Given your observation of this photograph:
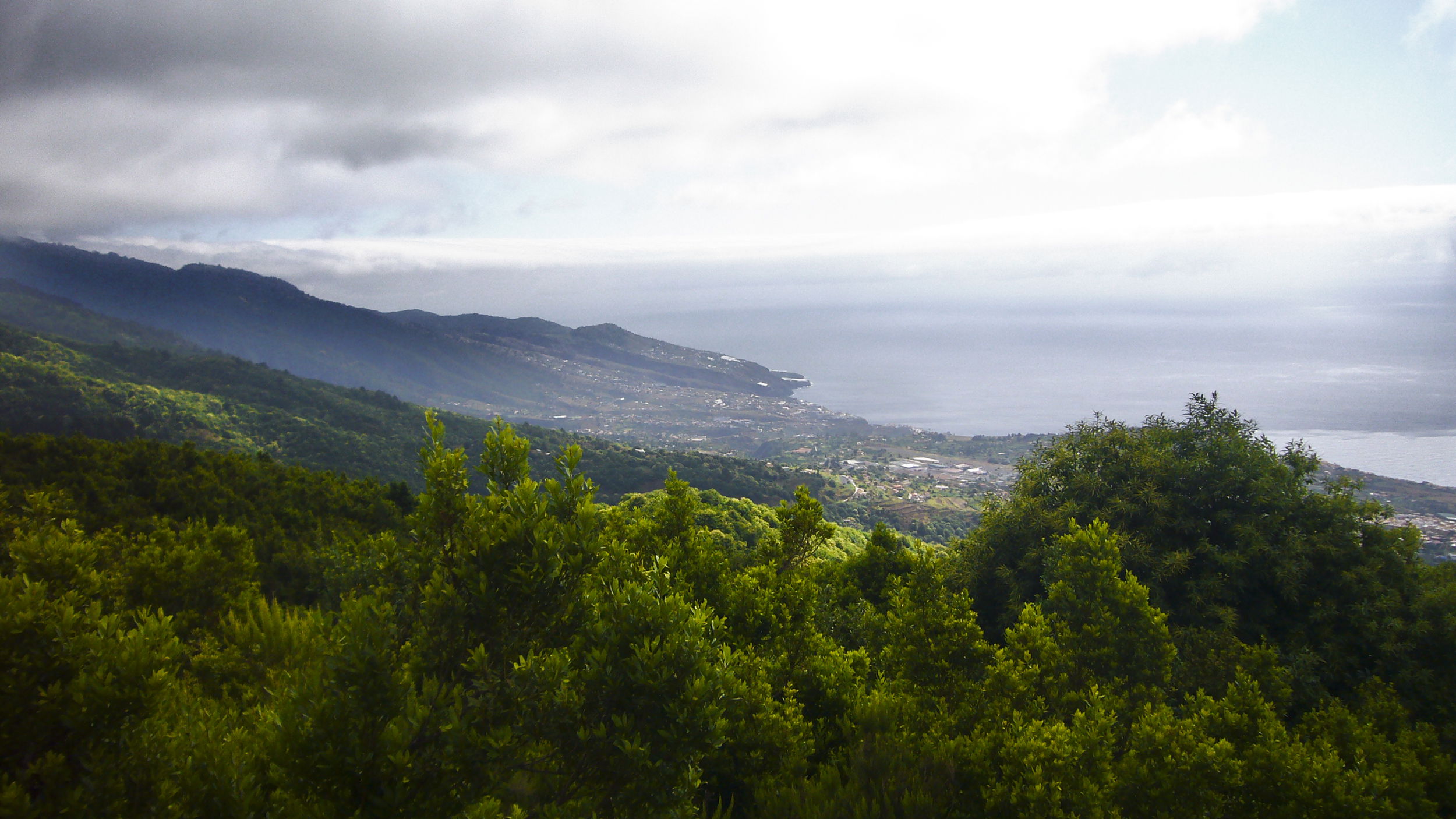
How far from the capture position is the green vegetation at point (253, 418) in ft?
169

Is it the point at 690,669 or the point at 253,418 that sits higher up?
the point at 690,669

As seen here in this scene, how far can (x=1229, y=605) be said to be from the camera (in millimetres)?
13000

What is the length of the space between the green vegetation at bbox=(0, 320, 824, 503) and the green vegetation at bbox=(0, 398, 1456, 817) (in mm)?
48206

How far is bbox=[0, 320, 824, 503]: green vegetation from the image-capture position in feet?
169

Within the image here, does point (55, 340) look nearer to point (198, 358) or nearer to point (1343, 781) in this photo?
point (198, 358)

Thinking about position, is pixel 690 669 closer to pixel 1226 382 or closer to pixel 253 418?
pixel 253 418

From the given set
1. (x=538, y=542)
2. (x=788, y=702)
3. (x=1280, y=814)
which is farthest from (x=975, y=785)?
(x=538, y=542)

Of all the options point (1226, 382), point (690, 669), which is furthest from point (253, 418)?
point (1226, 382)

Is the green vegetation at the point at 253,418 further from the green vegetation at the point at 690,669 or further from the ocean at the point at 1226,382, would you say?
the ocean at the point at 1226,382

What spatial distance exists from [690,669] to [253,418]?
7435 centimetres

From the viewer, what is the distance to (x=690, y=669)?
4.77 meters

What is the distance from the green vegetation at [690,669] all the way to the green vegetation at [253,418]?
48206 millimetres

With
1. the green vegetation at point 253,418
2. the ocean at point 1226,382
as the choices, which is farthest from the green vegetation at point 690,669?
the ocean at point 1226,382

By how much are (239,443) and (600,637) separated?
62173mm
